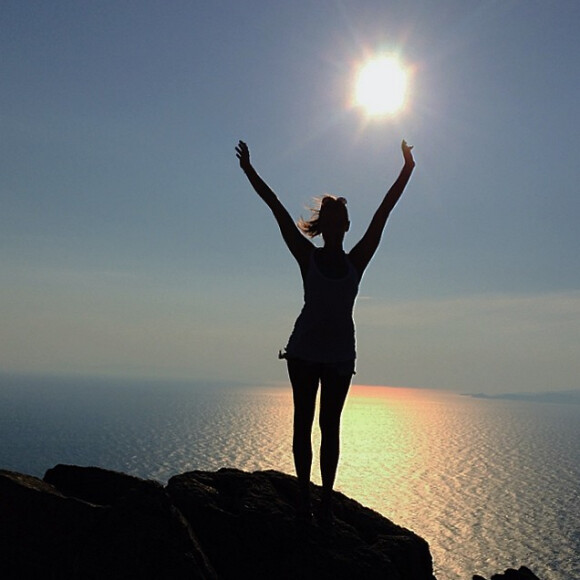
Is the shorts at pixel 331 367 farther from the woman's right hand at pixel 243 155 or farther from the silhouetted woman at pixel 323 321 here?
the woman's right hand at pixel 243 155

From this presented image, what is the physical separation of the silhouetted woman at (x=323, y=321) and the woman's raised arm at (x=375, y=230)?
0.02 meters

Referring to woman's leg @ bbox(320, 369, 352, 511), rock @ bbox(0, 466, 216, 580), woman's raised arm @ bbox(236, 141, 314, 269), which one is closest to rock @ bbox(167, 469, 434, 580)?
woman's leg @ bbox(320, 369, 352, 511)

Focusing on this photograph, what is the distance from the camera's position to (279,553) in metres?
7.66

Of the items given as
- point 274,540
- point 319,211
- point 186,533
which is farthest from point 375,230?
point 186,533

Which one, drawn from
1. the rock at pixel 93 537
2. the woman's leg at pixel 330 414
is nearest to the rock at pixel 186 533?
the rock at pixel 93 537

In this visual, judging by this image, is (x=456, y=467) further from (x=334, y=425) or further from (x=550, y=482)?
(x=334, y=425)

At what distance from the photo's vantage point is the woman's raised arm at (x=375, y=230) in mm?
8500

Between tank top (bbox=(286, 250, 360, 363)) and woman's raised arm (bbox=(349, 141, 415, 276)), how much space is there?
60cm

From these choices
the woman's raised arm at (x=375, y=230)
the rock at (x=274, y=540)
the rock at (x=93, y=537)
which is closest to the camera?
the rock at (x=93, y=537)

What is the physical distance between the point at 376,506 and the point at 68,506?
13518 cm

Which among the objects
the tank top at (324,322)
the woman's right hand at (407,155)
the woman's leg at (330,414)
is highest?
the woman's right hand at (407,155)

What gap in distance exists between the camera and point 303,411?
7.99 meters

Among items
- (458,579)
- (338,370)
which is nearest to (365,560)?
(338,370)

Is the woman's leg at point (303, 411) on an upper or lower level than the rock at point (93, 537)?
upper
